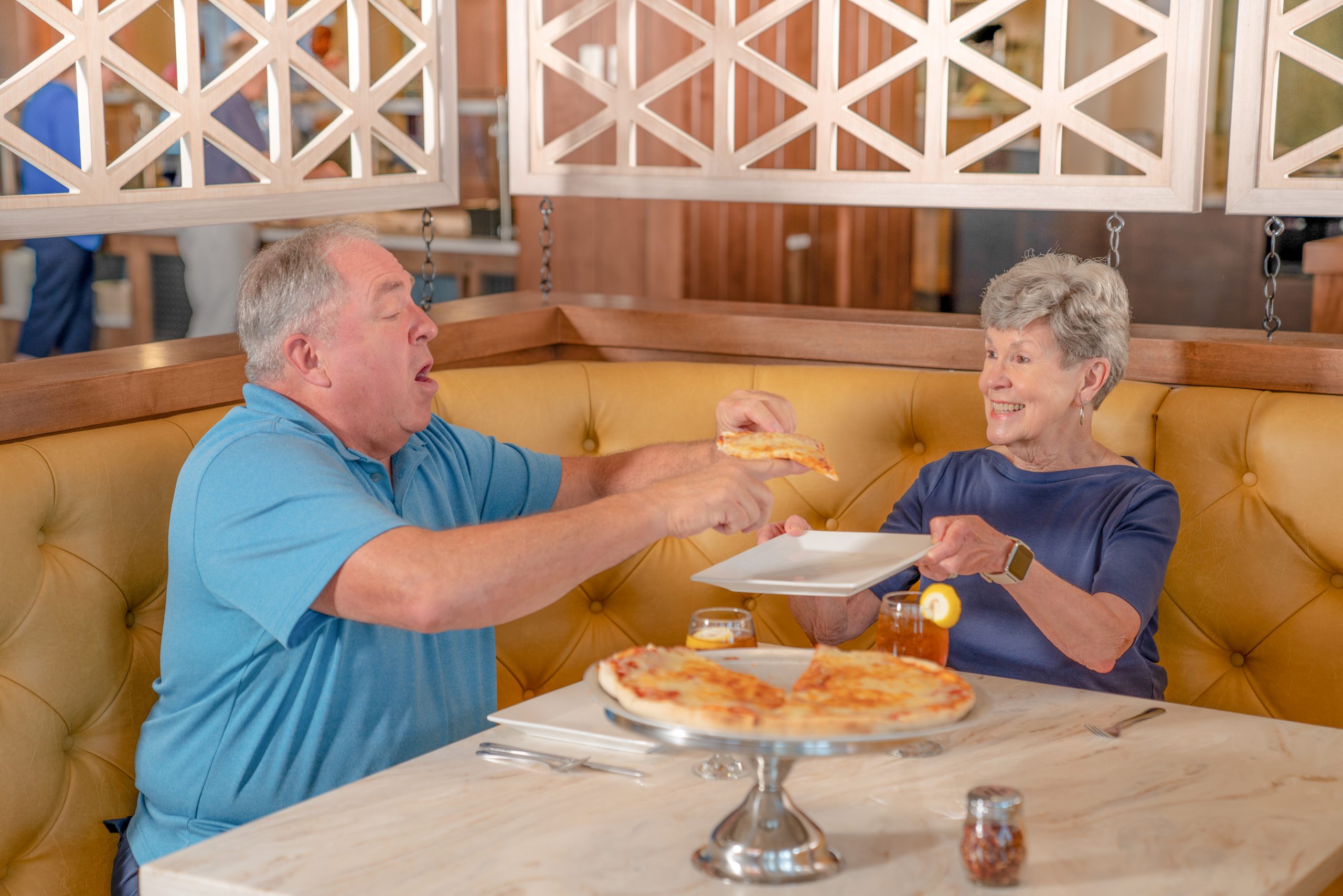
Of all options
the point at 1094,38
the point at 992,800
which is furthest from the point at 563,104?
the point at 1094,38

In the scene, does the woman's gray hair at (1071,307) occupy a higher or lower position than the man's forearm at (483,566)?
higher

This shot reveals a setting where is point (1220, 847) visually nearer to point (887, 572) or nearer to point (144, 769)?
point (887, 572)

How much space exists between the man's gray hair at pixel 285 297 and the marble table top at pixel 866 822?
596 millimetres

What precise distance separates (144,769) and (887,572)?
0.95 meters

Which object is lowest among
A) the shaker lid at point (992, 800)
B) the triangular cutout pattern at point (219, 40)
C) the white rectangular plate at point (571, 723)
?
the white rectangular plate at point (571, 723)

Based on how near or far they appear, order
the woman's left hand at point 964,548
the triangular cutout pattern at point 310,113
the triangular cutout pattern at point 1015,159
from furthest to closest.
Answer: the triangular cutout pattern at point 310,113 < the triangular cutout pattern at point 1015,159 < the woman's left hand at point 964,548

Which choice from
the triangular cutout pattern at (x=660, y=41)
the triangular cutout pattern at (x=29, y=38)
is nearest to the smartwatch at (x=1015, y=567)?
the triangular cutout pattern at (x=660, y=41)

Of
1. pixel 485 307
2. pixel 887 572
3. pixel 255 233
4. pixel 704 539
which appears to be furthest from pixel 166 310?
pixel 887 572

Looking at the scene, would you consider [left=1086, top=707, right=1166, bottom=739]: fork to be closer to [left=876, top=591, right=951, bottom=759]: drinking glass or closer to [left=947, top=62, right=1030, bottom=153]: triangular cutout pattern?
[left=876, top=591, right=951, bottom=759]: drinking glass

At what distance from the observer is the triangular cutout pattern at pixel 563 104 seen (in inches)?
162

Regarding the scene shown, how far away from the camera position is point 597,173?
295cm

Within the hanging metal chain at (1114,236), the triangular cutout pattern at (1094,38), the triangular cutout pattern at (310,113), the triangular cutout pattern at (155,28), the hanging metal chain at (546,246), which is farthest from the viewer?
the triangular cutout pattern at (1094,38)

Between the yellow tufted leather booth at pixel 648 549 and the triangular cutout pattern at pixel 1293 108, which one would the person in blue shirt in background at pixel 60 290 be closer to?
the yellow tufted leather booth at pixel 648 549

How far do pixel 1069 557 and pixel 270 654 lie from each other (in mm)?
1125
